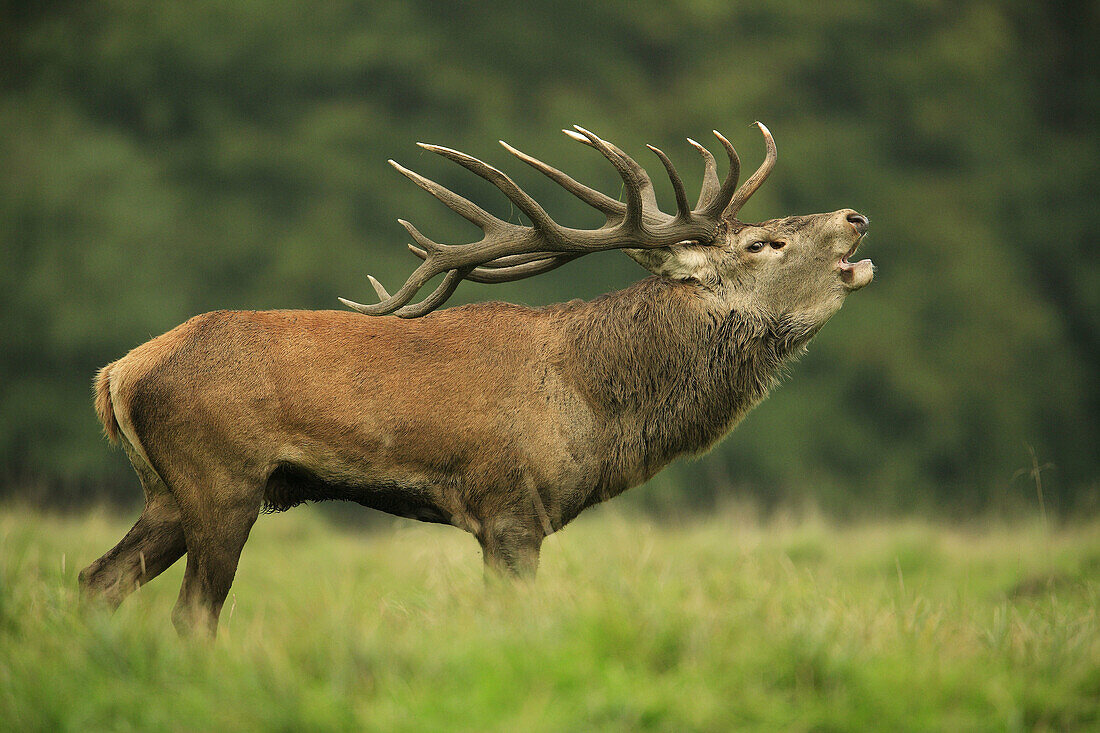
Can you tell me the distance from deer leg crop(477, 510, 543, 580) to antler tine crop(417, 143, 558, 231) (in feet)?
4.37

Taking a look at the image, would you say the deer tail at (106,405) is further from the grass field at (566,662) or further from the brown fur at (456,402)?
the grass field at (566,662)

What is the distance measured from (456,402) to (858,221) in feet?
6.62

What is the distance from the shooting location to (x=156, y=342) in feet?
14.4

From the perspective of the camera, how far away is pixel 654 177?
14.9 m

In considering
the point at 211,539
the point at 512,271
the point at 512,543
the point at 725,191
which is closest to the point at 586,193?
the point at 512,271

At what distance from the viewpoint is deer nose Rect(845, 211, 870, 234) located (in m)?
4.93

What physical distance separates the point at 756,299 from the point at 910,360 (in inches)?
447

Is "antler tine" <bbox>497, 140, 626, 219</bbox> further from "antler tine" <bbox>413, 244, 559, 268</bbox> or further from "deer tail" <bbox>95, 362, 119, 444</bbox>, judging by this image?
"deer tail" <bbox>95, 362, 119, 444</bbox>

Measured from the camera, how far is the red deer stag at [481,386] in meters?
4.22

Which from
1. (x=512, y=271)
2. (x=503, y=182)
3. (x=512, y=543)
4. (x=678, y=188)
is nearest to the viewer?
(x=512, y=543)

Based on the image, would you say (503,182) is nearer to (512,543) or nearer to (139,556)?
(512,543)

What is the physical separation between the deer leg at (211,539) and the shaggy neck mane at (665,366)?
1.46 m

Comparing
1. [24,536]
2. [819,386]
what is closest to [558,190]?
[819,386]

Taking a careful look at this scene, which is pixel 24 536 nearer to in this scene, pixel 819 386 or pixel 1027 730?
pixel 1027 730
